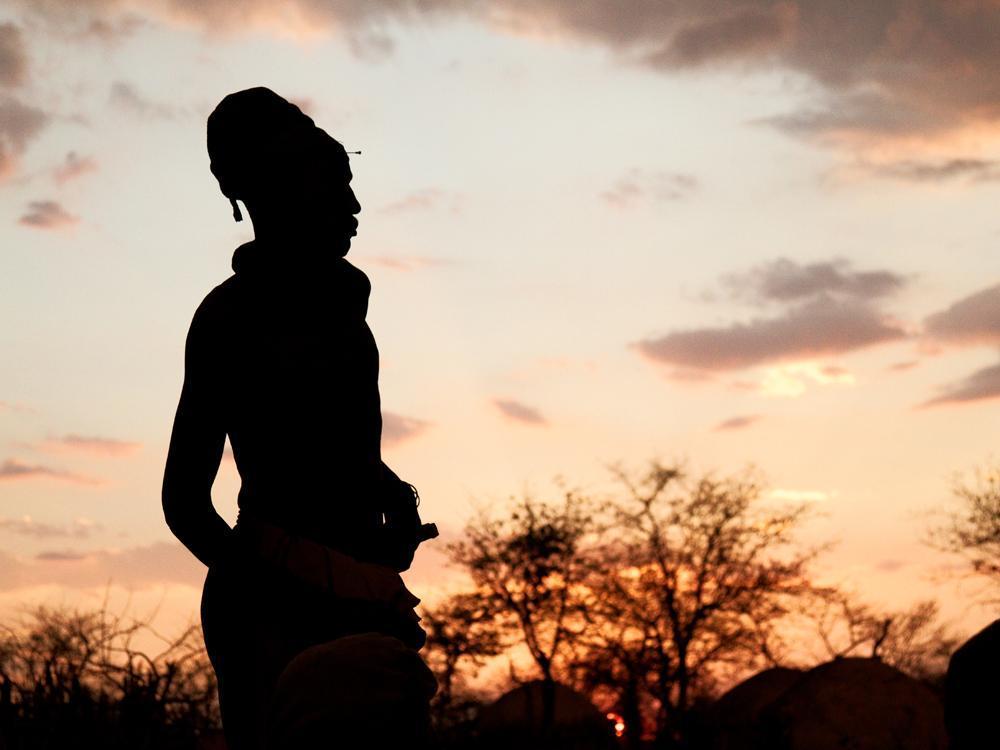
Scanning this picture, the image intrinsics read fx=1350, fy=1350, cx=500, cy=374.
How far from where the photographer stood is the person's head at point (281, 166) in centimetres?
291

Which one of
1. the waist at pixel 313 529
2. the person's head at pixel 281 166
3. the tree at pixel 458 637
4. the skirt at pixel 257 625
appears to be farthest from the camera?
the tree at pixel 458 637

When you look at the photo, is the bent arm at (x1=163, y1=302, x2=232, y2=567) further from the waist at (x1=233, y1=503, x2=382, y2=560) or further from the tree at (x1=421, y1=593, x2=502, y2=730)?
the tree at (x1=421, y1=593, x2=502, y2=730)

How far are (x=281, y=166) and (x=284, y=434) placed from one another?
1.93ft

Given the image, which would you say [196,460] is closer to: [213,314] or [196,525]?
[196,525]

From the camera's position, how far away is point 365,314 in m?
3.03

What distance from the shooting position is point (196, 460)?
2.75 meters

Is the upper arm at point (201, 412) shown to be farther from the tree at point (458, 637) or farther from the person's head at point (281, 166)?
the tree at point (458, 637)

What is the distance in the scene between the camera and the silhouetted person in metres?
2.66

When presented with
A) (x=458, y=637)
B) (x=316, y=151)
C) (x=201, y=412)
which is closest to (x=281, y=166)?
(x=316, y=151)

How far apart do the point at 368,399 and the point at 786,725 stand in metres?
30.3

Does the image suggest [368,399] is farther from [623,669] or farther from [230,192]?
[623,669]

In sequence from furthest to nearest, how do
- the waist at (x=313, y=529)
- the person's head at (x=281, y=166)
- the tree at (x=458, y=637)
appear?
1. the tree at (x=458, y=637)
2. the person's head at (x=281, y=166)
3. the waist at (x=313, y=529)

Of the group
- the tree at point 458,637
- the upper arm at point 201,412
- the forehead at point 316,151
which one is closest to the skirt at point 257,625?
the upper arm at point 201,412

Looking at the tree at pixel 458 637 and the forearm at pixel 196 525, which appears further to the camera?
the tree at pixel 458 637
